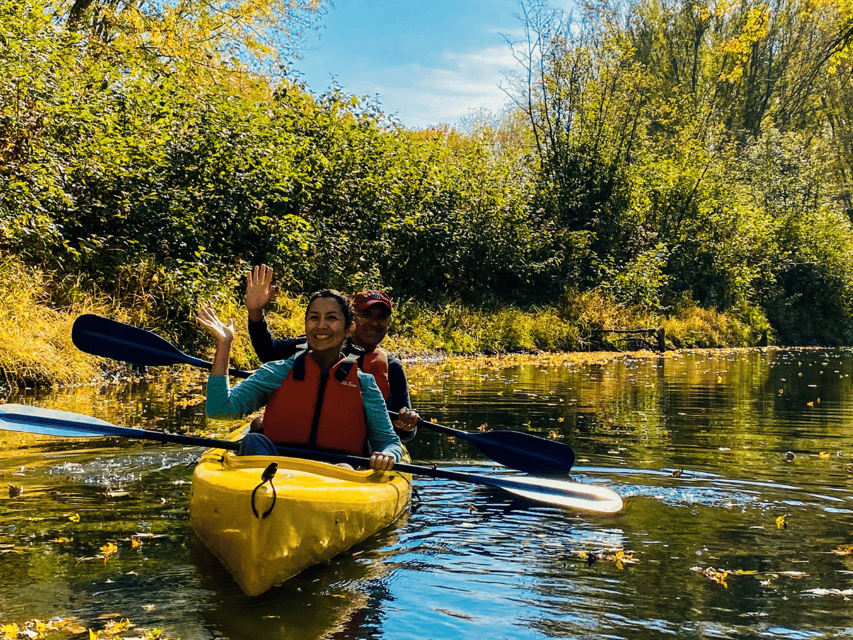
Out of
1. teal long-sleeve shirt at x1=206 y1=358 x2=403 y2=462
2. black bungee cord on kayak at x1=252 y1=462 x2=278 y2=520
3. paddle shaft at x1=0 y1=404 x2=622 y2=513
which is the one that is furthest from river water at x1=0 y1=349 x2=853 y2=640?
teal long-sleeve shirt at x1=206 y1=358 x2=403 y2=462

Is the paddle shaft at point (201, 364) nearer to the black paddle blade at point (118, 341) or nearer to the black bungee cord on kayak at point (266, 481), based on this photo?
the black paddle blade at point (118, 341)

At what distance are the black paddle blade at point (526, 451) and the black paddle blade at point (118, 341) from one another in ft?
7.77

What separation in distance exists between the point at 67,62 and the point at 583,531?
11.5 meters

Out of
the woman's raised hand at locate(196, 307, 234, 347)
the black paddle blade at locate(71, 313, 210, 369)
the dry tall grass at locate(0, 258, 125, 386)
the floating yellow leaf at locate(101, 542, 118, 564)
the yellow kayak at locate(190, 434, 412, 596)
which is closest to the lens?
the yellow kayak at locate(190, 434, 412, 596)

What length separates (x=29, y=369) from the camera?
10.9 metres

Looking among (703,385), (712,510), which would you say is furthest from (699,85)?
(712,510)

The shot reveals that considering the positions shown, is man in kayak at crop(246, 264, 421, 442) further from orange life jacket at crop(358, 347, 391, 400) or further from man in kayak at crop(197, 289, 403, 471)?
man in kayak at crop(197, 289, 403, 471)

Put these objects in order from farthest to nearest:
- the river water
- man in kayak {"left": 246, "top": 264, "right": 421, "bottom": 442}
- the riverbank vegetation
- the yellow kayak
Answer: the riverbank vegetation → man in kayak {"left": 246, "top": 264, "right": 421, "bottom": 442} → the yellow kayak → the river water

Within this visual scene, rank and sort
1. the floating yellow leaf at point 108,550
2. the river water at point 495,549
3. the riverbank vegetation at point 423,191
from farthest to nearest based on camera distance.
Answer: the riverbank vegetation at point 423,191
the floating yellow leaf at point 108,550
the river water at point 495,549

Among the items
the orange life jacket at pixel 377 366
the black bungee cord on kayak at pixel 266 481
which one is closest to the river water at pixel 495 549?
the black bungee cord on kayak at pixel 266 481

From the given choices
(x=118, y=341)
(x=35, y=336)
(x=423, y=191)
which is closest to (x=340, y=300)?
(x=118, y=341)

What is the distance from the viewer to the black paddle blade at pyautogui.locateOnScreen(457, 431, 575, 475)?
6.21 metres

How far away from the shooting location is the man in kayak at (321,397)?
5.03 m

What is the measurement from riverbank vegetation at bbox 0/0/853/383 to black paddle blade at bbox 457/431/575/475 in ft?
22.5
